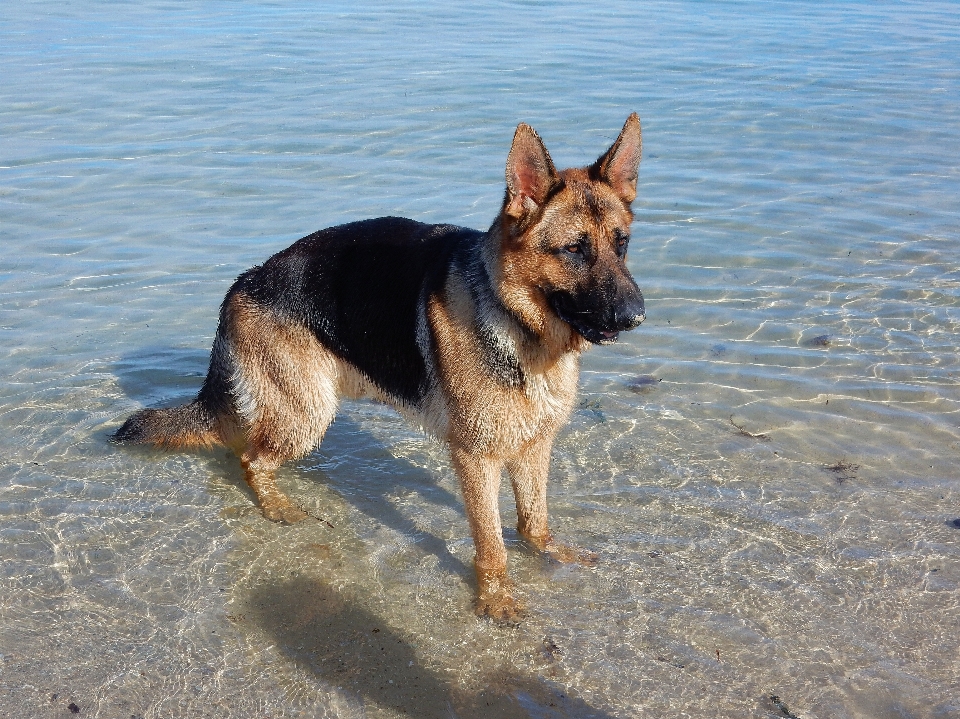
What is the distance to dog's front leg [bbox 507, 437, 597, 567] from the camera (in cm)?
496

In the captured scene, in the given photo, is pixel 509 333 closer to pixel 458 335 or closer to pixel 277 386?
pixel 458 335

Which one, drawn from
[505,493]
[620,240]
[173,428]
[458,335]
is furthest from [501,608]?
[173,428]

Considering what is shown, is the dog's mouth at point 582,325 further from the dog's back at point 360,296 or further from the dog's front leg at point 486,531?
the dog's front leg at point 486,531

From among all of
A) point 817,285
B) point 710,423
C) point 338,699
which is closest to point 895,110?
point 817,285

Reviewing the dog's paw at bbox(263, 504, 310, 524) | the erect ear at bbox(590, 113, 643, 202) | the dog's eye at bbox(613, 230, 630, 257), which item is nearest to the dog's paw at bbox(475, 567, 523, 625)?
the dog's paw at bbox(263, 504, 310, 524)

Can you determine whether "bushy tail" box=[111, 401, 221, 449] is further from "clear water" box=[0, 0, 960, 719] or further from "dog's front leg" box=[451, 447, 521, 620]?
"dog's front leg" box=[451, 447, 521, 620]

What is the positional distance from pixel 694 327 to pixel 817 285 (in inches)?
61.6

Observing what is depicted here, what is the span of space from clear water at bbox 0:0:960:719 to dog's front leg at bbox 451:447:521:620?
0.15 metres

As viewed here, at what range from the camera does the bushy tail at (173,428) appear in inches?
227

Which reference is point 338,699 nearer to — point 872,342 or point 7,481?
point 7,481

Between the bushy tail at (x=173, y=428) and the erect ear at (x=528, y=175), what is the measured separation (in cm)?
264

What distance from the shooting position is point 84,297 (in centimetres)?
816

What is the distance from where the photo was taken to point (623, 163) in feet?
14.7

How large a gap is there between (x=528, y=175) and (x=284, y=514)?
2.65 metres
